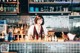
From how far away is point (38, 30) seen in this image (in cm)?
393

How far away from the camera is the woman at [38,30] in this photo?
391 cm

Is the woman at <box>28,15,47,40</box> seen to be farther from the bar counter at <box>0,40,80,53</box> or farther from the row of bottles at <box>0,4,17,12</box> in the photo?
the row of bottles at <box>0,4,17,12</box>

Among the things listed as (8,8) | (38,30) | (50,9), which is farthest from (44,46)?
(8,8)

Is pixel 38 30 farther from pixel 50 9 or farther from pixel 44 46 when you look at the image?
pixel 50 9

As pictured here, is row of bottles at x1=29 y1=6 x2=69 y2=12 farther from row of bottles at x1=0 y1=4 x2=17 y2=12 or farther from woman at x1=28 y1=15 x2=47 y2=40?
row of bottles at x1=0 y1=4 x2=17 y2=12

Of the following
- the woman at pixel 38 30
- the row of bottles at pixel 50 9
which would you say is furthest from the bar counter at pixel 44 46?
the row of bottles at pixel 50 9

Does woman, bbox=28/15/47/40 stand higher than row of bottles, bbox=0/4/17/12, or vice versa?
row of bottles, bbox=0/4/17/12

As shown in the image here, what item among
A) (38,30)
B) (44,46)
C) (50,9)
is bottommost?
(44,46)

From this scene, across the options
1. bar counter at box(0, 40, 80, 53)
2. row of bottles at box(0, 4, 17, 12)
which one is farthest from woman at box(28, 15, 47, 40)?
row of bottles at box(0, 4, 17, 12)

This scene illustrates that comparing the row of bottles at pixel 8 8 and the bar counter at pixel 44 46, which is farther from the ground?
the row of bottles at pixel 8 8

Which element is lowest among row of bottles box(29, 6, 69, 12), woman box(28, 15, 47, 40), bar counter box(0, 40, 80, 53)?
bar counter box(0, 40, 80, 53)

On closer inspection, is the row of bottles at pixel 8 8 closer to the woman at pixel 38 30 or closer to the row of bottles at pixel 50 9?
the row of bottles at pixel 50 9

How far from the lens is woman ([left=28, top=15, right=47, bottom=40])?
3.91 m

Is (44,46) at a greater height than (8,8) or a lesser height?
lesser
